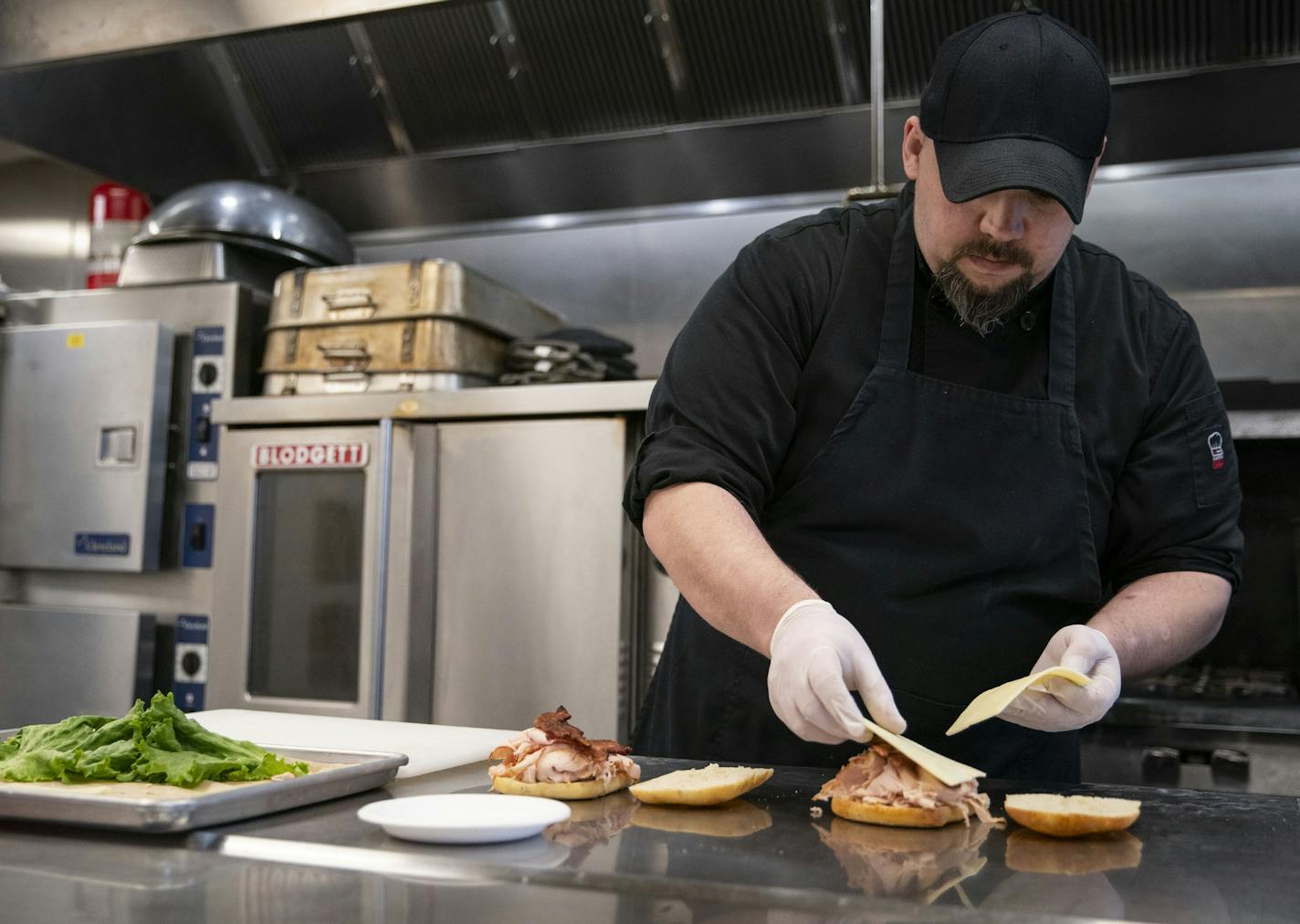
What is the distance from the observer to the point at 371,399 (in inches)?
124

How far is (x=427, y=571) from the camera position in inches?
122

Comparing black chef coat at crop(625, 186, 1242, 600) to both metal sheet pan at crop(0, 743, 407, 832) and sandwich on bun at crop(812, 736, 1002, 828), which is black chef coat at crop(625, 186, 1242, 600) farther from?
metal sheet pan at crop(0, 743, 407, 832)

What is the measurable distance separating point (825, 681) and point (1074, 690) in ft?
1.09

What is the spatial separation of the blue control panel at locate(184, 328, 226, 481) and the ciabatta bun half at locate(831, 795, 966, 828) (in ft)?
9.08

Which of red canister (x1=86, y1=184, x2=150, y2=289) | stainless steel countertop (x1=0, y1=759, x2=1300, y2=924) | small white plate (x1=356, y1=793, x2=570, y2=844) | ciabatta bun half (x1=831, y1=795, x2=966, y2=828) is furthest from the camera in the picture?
red canister (x1=86, y1=184, x2=150, y2=289)

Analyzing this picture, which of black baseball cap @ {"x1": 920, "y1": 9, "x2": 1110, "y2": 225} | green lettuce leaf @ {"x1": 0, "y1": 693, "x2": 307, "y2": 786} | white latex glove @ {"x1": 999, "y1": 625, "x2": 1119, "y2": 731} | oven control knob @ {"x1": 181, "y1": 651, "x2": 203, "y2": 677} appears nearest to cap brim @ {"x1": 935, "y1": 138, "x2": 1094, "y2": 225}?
black baseball cap @ {"x1": 920, "y1": 9, "x2": 1110, "y2": 225}

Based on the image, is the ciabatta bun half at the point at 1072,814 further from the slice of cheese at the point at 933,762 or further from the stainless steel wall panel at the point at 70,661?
the stainless steel wall panel at the point at 70,661

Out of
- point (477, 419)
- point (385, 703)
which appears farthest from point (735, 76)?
point (385, 703)

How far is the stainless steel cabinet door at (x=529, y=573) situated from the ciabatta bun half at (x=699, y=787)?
1.63 metres

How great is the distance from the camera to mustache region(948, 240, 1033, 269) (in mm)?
1521

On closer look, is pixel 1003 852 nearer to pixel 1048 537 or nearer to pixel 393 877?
pixel 393 877

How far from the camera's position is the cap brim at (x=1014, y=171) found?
4.74ft

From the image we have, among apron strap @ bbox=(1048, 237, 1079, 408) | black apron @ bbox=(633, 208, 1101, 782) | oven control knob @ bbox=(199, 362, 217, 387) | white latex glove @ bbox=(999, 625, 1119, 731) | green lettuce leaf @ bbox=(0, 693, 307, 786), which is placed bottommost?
green lettuce leaf @ bbox=(0, 693, 307, 786)

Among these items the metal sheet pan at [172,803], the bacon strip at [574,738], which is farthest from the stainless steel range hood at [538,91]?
the metal sheet pan at [172,803]
